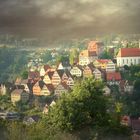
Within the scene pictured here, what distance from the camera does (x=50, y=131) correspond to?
130 inches

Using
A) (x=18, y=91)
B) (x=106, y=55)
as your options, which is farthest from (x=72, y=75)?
(x=18, y=91)

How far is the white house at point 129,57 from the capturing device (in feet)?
19.6

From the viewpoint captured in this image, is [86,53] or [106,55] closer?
[86,53]

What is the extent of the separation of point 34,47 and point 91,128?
83.5 inches

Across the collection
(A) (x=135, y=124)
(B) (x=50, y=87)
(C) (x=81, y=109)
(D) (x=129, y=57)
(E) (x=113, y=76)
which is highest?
(D) (x=129, y=57)

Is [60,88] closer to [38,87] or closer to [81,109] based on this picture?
[38,87]

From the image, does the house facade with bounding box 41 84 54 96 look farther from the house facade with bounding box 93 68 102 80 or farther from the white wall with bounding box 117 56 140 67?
the white wall with bounding box 117 56 140 67

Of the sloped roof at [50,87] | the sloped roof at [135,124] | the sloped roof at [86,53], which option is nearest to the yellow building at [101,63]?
the sloped roof at [86,53]

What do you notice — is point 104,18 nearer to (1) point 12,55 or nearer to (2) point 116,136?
(1) point 12,55

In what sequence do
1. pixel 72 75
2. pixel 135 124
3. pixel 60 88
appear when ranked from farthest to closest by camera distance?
pixel 72 75, pixel 60 88, pixel 135 124

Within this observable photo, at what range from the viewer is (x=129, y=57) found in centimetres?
598

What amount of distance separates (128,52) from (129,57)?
2.7 inches

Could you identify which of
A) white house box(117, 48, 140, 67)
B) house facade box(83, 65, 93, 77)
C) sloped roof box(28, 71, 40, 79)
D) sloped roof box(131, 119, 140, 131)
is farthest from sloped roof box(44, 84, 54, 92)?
sloped roof box(131, 119, 140, 131)

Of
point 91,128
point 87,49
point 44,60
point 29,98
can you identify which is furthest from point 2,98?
point 91,128
